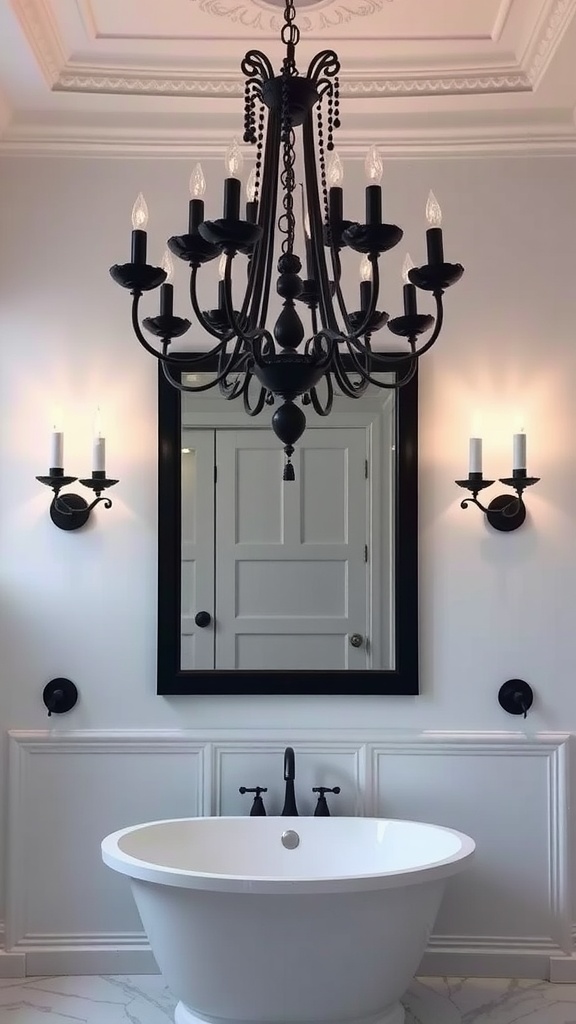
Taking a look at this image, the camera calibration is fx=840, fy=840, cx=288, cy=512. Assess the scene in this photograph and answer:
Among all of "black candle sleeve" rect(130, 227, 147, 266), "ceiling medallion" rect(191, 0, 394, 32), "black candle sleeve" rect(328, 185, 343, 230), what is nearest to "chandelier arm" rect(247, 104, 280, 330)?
"black candle sleeve" rect(328, 185, 343, 230)

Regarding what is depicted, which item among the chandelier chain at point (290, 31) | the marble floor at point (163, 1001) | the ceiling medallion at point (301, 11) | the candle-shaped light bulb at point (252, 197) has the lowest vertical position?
the marble floor at point (163, 1001)

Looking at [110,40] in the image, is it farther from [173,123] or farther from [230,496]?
[230,496]

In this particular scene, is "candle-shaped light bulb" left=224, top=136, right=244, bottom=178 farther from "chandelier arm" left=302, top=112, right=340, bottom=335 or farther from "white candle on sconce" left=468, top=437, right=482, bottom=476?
"white candle on sconce" left=468, top=437, right=482, bottom=476

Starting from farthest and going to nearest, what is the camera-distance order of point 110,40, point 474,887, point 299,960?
point 474,887 < point 110,40 < point 299,960

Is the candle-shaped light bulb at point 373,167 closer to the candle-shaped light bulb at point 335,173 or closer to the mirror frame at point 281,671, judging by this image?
the candle-shaped light bulb at point 335,173

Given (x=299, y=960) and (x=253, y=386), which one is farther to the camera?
(x=253, y=386)

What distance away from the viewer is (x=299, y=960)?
1736 mm

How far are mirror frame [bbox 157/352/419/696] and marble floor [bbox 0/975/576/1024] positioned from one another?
749 millimetres

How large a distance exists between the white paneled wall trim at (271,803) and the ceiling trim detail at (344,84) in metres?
1.71

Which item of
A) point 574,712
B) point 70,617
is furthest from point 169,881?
point 574,712

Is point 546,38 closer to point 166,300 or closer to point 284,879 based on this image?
point 166,300

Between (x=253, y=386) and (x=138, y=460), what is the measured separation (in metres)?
0.39

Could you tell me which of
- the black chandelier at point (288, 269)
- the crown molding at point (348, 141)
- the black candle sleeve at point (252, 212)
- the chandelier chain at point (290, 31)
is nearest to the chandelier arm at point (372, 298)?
the black chandelier at point (288, 269)

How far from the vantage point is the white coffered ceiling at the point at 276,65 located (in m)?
1.95
